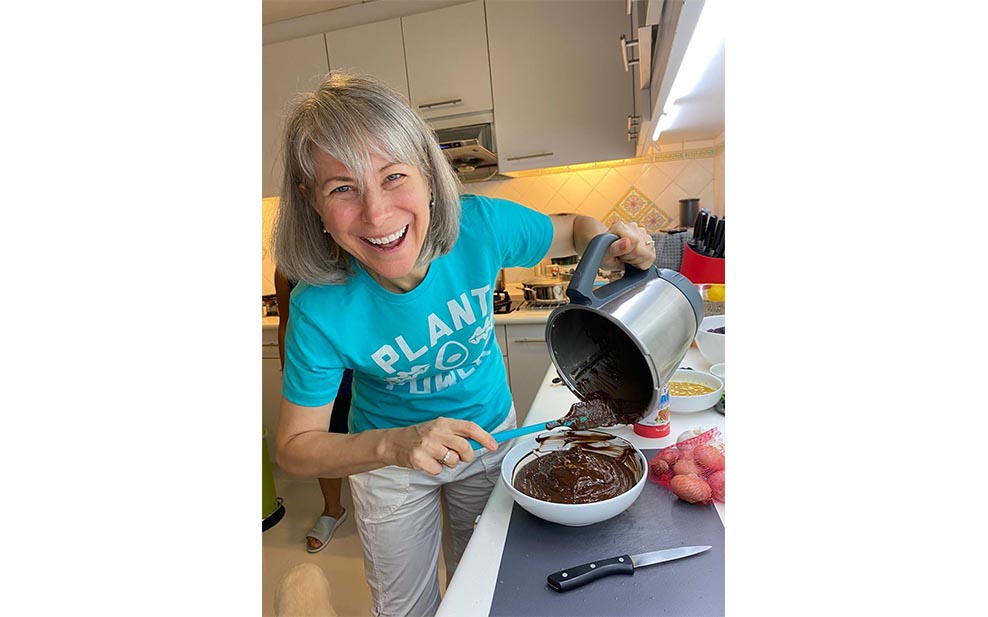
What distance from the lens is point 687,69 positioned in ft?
2.64

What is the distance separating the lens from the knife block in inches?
67.7

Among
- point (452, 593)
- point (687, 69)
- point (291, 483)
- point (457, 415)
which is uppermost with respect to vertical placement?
point (687, 69)

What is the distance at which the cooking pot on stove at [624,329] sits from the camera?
0.66 m

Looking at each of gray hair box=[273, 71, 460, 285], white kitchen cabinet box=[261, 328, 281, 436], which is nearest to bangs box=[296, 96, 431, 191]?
gray hair box=[273, 71, 460, 285]

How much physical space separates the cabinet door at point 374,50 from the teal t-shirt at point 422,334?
1.73 meters

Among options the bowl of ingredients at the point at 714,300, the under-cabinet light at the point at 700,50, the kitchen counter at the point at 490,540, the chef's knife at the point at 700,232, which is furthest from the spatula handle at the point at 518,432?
the chef's knife at the point at 700,232

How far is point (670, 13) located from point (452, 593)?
2.72ft

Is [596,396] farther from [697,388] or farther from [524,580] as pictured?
[697,388]

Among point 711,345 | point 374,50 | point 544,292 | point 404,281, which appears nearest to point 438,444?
point 404,281

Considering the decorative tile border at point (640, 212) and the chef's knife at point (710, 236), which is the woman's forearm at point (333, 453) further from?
the decorative tile border at point (640, 212)

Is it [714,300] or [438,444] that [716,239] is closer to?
[714,300]

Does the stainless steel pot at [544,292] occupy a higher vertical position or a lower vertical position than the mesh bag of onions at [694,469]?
higher
